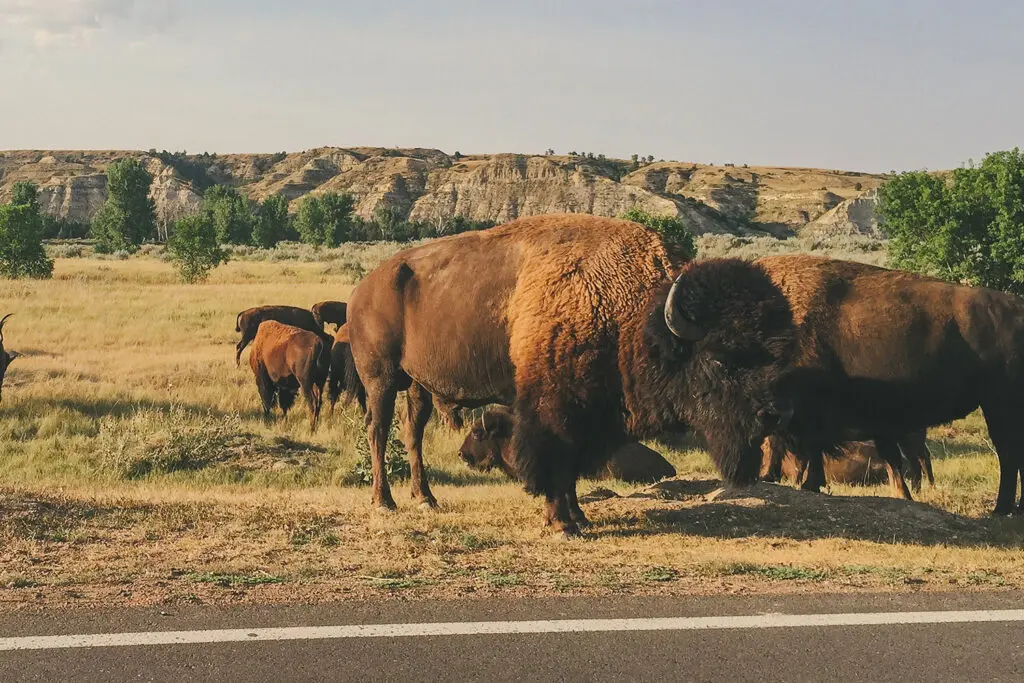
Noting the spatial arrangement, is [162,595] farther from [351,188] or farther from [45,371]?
[351,188]

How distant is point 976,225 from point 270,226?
3027 inches

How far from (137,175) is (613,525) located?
339ft

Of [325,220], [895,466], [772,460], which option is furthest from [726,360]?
[325,220]

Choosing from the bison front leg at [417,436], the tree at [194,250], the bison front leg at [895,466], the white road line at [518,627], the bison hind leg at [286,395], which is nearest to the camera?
the white road line at [518,627]

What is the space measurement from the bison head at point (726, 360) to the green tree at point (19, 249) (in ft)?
129

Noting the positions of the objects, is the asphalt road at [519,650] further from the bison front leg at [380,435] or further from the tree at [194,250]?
the tree at [194,250]

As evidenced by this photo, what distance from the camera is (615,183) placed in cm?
14188

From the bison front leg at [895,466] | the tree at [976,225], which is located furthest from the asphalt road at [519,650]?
the tree at [976,225]

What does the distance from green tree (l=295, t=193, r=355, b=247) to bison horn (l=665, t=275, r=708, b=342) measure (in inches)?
3145

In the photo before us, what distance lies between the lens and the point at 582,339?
24.6 feet

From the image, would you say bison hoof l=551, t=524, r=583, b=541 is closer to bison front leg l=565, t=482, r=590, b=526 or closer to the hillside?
bison front leg l=565, t=482, r=590, b=526

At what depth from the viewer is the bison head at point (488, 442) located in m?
11.3

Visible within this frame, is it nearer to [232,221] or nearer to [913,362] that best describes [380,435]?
[913,362]

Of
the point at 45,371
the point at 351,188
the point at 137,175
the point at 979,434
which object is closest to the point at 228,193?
the point at 137,175
